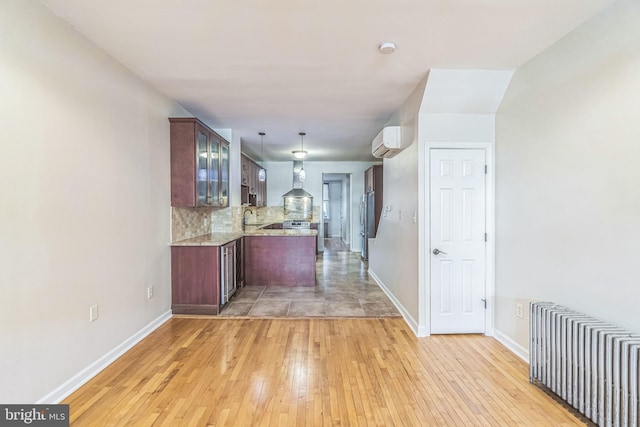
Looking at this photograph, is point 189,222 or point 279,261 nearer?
point 189,222

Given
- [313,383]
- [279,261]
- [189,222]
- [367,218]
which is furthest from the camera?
[367,218]

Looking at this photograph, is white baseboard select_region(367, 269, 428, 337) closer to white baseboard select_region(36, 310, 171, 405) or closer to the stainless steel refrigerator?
the stainless steel refrigerator

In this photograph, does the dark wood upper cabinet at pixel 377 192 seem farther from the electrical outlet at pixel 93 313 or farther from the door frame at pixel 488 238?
the electrical outlet at pixel 93 313

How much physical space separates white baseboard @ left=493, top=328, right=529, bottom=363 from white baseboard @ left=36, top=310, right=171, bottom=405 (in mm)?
3619

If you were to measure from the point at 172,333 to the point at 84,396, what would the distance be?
1.13 m

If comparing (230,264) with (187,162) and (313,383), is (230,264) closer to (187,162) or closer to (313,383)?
(187,162)

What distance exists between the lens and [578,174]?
2.22 meters

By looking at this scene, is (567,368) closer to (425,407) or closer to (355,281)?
(425,407)

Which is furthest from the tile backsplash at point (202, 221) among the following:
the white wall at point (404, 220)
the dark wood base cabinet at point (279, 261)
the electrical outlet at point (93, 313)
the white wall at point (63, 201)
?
the white wall at point (404, 220)

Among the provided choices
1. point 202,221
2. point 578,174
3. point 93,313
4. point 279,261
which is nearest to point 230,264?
point 202,221

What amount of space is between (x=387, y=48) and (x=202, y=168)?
2.73 meters

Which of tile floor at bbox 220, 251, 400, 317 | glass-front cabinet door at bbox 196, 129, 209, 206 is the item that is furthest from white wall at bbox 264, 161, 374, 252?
glass-front cabinet door at bbox 196, 129, 209, 206

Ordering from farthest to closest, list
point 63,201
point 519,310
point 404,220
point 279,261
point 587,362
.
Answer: point 279,261
point 404,220
point 519,310
point 63,201
point 587,362

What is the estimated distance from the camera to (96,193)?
2.53m
